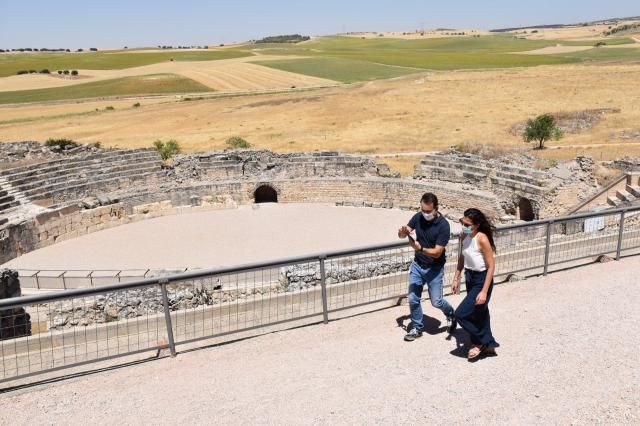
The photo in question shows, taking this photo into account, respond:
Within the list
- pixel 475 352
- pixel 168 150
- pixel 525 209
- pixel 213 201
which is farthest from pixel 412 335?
pixel 168 150

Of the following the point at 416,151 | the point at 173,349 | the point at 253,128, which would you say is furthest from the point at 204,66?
the point at 173,349

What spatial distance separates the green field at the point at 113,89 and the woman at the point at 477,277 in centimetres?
8087

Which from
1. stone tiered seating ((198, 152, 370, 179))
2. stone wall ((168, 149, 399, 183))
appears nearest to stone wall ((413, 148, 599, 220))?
stone wall ((168, 149, 399, 183))

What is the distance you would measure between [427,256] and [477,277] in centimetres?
88

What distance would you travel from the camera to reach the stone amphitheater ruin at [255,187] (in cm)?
2189

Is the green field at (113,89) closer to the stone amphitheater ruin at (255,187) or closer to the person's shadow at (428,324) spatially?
the stone amphitheater ruin at (255,187)

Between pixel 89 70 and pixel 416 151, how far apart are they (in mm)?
97169

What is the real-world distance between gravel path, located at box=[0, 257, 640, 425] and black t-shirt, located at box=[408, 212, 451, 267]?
1366 millimetres

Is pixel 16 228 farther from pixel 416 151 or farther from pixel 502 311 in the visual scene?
pixel 416 151

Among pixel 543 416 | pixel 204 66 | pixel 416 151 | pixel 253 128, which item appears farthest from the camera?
pixel 204 66

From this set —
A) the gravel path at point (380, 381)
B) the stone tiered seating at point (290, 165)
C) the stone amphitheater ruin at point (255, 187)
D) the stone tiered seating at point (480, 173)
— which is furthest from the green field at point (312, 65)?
the gravel path at point (380, 381)

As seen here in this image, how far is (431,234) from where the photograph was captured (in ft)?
26.6

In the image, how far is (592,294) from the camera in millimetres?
9922

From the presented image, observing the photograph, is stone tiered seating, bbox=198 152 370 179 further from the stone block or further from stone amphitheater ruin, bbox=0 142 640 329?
the stone block
